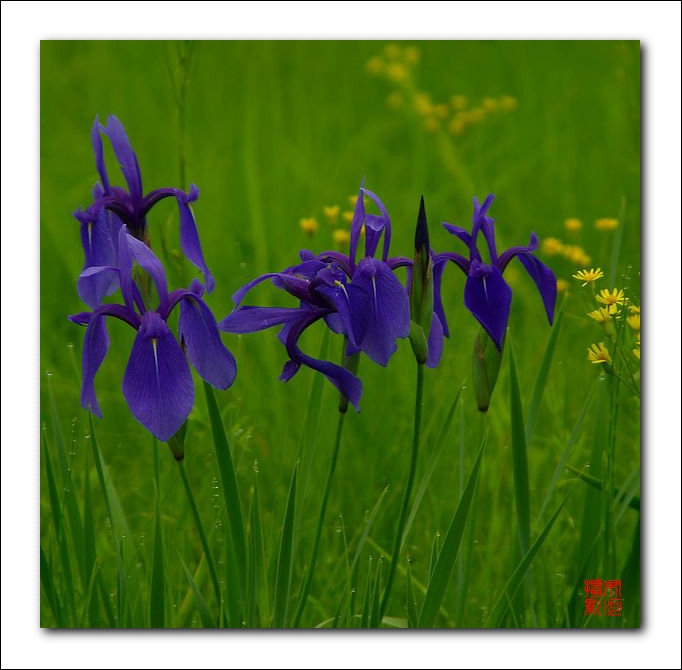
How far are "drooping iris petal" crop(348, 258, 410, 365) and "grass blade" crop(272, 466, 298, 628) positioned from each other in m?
0.28

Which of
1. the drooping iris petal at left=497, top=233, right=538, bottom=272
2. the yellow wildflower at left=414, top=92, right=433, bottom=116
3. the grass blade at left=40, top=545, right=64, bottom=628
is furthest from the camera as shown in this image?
the yellow wildflower at left=414, top=92, right=433, bottom=116

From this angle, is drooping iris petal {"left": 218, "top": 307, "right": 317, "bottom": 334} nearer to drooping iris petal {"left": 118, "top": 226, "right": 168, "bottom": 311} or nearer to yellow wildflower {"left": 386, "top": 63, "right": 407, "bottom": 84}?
drooping iris petal {"left": 118, "top": 226, "right": 168, "bottom": 311}

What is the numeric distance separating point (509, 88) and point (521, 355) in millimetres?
771

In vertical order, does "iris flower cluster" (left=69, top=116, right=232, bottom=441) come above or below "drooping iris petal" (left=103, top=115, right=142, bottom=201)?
below

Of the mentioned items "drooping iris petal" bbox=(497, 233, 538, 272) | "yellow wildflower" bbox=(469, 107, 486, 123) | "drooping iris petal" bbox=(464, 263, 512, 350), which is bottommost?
"drooping iris petal" bbox=(464, 263, 512, 350)

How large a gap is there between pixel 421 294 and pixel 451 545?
0.44m

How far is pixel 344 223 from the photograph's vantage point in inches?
89.8

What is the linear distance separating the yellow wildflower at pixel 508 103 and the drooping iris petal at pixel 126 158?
1.36 metres

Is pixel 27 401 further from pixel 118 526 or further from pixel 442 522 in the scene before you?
pixel 442 522

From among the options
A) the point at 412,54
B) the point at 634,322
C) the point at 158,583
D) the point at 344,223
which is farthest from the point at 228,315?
the point at 412,54

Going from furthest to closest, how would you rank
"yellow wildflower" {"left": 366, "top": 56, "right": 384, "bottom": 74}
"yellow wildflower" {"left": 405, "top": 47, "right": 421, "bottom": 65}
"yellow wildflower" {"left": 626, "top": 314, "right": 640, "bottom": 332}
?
1. "yellow wildflower" {"left": 366, "top": 56, "right": 384, "bottom": 74}
2. "yellow wildflower" {"left": 405, "top": 47, "right": 421, "bottom": 65}
3. "yellow wildflower" {"left": 626, "top": 314, "right": 640, "bottom": 332}

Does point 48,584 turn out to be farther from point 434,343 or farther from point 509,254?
point 509,254

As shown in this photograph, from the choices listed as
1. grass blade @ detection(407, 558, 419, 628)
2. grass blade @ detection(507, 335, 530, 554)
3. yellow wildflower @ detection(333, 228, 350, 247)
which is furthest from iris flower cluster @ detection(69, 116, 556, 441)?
yellow wildflower @ detection(333, 228, 350, 247)

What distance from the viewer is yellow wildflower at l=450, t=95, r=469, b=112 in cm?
257
